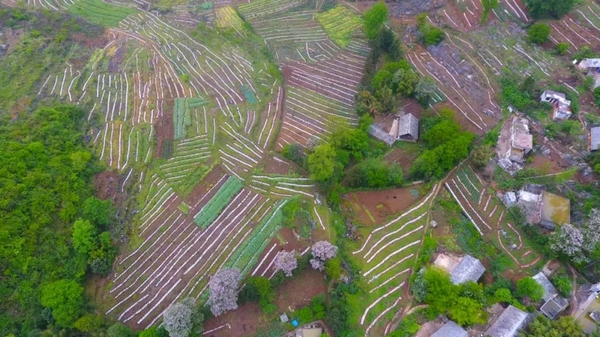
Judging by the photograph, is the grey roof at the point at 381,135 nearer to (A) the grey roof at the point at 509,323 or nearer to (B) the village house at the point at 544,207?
(B) the village house at the point at 544,207

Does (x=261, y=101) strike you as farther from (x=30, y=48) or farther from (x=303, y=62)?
(x=30, y=48)

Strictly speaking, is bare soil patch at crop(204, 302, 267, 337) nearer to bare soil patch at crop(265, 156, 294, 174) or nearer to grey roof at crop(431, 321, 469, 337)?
grey roof at crop(431, 321, 469, 337)

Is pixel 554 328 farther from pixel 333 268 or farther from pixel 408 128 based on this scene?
pixel 408 128

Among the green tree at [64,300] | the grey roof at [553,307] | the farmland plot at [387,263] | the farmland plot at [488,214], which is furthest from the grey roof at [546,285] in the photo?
the green tree at [64,300]

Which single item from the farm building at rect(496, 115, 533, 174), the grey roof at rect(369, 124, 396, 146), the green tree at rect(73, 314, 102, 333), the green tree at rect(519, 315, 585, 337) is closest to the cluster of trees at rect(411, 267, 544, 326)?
the green tree at rect(519, 315, 585, 337)

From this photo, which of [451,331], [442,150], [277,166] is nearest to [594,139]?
[442,150]

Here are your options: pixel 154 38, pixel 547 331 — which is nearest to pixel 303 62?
pixel 154 38

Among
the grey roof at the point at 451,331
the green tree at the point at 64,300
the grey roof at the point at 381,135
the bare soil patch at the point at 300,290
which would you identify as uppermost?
the grey roof at the point at 381,135
